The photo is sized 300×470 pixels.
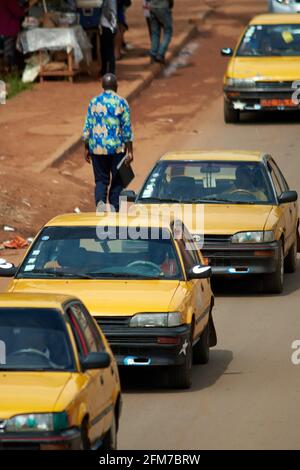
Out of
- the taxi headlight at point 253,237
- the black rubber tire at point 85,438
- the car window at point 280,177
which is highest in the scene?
the black rubber tire at point 85,438

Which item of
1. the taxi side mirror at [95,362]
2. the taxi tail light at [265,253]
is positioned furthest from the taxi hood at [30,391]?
the taxi tail light at [265,253]

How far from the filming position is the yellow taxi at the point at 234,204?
1691cm

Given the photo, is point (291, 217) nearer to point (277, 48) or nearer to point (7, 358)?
point (7, 358)

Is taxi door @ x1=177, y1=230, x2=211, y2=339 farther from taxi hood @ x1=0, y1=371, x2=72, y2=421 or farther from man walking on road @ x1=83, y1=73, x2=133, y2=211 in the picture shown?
man walking on road @ x1=83, y1=73, x2=133, y2=211

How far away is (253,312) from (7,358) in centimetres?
669

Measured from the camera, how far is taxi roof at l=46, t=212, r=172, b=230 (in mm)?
13641

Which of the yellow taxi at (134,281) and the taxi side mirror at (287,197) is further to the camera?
the taxi side mirror at (287,197)

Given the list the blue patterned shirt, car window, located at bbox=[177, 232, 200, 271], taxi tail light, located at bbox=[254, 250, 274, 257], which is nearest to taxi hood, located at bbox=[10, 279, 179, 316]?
car window, located at bbox=[177, 232, 200, 271]

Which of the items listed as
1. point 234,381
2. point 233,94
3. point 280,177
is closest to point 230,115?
point 233,94

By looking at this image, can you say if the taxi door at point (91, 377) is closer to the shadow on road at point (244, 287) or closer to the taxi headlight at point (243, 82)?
the shadow on road at point (244, 287)

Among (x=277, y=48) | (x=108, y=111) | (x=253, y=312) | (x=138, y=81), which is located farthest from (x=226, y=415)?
(x=138, y=81)

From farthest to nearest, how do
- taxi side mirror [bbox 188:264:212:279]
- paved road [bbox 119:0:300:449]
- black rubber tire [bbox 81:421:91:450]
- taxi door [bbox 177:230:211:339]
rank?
taxi door [bbox 177:230:211:339], taxi side mirror [bbox 188:264:212:279], paved road [bbox 119:0:300:449], black rubber tire [bbox 81:421:91:450]

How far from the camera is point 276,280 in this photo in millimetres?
17266

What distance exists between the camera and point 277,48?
1121 inches
